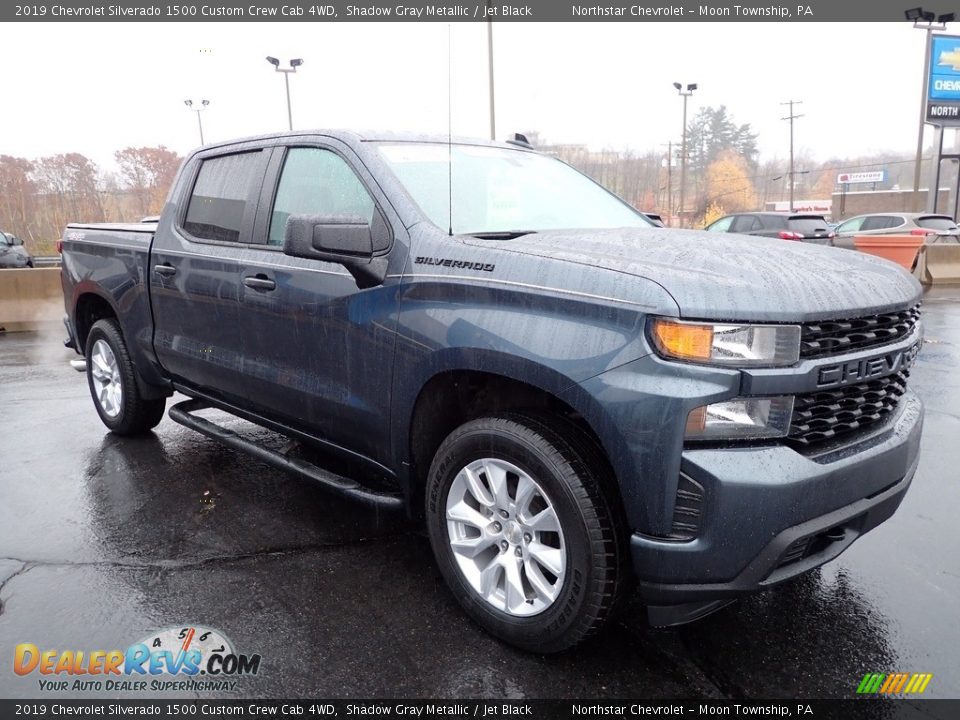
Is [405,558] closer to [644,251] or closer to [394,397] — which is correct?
[394,397]

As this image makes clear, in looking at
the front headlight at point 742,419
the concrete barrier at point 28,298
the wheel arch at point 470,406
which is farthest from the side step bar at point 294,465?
the concrete barrier at point 28,298

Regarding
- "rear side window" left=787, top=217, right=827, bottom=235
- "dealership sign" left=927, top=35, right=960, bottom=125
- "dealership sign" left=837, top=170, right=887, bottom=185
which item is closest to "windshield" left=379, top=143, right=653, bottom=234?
"rear side window" left=787, top=217, right=827, bottom=235

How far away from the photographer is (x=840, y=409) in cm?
228

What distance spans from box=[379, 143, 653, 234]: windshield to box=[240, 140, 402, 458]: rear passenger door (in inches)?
8.5

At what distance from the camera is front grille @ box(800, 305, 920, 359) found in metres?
2.14

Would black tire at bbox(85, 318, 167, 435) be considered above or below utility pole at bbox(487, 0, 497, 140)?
below

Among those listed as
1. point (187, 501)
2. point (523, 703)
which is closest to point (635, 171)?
point (187, 501)

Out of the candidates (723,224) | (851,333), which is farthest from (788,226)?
(851,333)

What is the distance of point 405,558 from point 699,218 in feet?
215

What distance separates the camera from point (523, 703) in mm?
2236

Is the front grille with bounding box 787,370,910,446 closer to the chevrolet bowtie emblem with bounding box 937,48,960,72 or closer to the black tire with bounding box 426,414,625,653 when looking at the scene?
Result: the black tire with bounding box 426,414,625,653

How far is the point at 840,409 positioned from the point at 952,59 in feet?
103

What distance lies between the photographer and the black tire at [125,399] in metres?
4.70

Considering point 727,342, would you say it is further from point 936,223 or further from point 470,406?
point 936,223
